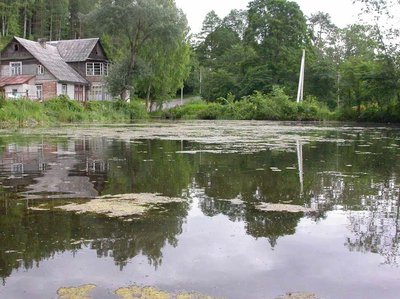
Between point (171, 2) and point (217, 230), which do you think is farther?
point (171, 2)

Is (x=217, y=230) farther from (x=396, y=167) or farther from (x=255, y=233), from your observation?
(x=396, y=167)

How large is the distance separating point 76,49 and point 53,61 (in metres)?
3.68

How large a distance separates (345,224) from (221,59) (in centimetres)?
7516

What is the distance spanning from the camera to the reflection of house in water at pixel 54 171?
19.8 feet

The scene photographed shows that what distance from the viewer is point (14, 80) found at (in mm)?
46250

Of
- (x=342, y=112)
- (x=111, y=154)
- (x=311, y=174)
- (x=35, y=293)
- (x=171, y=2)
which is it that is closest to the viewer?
(x=35, y=293)

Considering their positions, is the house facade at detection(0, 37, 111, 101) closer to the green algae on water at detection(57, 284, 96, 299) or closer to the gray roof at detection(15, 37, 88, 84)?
the gray roof at detection(15, 37, 88, 84)

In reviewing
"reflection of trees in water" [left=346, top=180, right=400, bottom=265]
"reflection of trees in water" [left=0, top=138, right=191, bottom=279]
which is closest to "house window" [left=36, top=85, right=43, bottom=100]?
"reflection of trees in water" [left=0, top=138, right=191, bottom=279]

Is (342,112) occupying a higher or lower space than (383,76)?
lower

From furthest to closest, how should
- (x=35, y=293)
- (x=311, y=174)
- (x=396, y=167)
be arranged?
(x=396, y=167) → (x=311, y=174) → (x=35, y=293)

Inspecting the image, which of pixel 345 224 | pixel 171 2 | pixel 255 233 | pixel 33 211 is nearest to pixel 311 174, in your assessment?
pixel 345 224

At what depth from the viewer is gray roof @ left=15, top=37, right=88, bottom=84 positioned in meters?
45.7

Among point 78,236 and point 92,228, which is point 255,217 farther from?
point 78,236

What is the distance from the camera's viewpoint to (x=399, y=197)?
5742 millimetres
